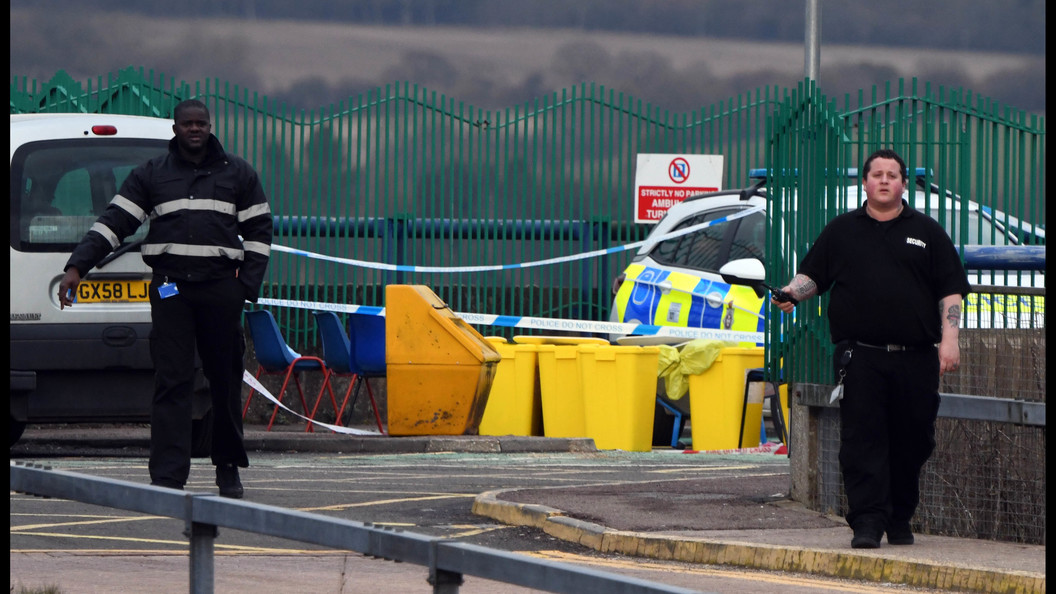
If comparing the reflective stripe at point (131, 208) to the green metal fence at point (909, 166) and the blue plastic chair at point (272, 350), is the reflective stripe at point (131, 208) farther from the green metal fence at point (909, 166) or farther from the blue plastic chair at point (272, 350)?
the blue plastic chair at point (272, 350)

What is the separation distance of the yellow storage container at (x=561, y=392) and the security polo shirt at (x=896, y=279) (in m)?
7.08

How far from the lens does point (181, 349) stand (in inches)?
343

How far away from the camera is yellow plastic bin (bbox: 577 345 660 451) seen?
14.3 m

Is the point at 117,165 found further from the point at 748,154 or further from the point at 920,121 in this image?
the point at 748,154

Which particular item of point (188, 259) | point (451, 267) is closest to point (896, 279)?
point (188, 259)

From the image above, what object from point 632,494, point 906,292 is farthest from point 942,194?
point 632,494

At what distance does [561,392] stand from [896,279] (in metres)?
7.45

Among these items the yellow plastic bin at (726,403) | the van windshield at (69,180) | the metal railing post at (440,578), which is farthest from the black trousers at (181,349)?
the yellow plastic bin at (726,403)

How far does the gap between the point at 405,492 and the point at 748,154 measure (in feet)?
28.4

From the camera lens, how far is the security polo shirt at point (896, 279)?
7.60 meters

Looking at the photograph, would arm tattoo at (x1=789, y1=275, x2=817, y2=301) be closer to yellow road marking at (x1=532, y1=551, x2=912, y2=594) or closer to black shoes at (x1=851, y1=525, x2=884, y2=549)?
black shoes at (x1=851, y1=525, x2=884, y2=549)

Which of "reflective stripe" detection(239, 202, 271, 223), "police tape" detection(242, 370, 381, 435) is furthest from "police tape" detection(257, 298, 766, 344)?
"reflective stripe" detection(239, 202, 271, 223)

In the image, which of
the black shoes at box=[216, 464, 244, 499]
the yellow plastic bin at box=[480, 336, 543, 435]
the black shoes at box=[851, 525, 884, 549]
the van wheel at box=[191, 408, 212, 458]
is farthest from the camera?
the yellow plastic bin at box=[480, 336, 543, 435]

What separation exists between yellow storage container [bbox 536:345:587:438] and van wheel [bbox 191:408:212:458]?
380 cm
